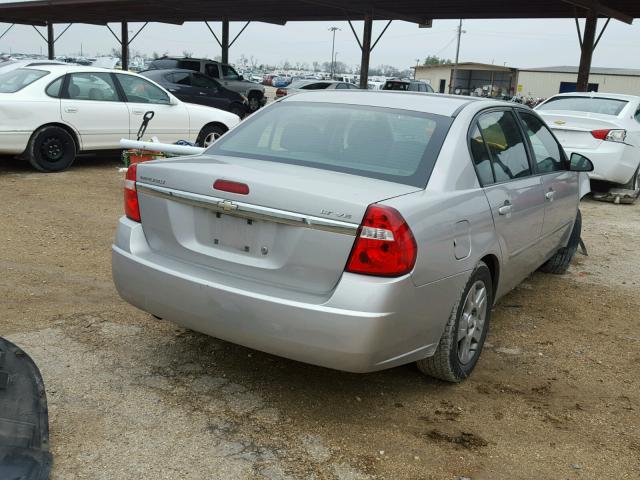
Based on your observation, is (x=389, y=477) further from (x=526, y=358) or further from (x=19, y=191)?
(x=19, y=191)

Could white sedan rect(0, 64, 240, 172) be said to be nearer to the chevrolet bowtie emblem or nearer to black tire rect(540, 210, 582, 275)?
black tire rect(540, 210, 582, 275)

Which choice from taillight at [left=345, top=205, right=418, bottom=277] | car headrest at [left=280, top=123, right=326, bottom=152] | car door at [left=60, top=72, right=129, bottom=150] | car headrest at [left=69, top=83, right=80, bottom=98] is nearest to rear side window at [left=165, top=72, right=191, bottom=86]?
car door at [left=60, top=72, right=129, bottom=150]

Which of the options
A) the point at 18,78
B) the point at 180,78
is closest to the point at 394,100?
the point at 18,78

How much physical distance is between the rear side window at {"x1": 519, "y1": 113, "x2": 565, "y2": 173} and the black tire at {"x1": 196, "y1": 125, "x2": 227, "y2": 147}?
6722mm

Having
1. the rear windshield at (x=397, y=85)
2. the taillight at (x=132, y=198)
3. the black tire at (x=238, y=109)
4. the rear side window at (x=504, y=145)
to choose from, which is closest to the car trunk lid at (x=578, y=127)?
the rear side window at (x=504, y=145)

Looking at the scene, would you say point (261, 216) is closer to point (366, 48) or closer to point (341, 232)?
point (341, 232)

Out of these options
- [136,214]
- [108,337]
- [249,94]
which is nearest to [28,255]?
[108,337]

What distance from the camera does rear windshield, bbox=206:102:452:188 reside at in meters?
3.53

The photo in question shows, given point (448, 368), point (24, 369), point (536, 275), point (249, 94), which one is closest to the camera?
point (24, 369)

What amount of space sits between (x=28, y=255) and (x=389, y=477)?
162 inches

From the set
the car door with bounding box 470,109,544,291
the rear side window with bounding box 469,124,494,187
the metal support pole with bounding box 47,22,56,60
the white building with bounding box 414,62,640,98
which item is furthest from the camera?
the white building with bounding box 414,62,640,98

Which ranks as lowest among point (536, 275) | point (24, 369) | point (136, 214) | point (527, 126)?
point (536, 275)

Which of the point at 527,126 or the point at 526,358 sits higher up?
the point at 527,126

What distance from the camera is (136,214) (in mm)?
3639
